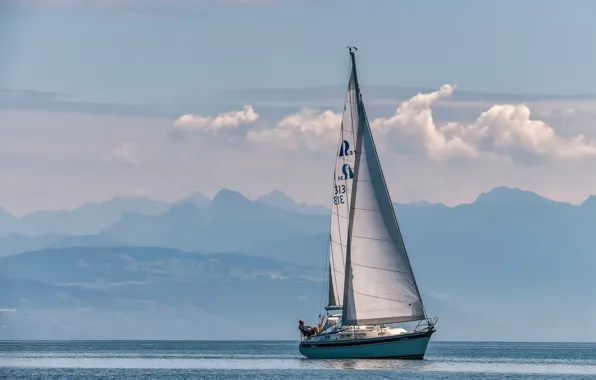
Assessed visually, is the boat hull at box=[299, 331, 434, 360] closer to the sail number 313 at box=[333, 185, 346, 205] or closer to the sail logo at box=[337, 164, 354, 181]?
Result: the sail number 313 at box=[333, 185, 346, 205]

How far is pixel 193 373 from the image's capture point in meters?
116

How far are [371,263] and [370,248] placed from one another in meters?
1.24

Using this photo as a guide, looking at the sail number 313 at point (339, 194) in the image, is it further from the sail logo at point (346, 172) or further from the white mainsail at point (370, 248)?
the white mainsail at point (370, 248)

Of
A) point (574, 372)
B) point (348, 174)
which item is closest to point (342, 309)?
point (348, 174)

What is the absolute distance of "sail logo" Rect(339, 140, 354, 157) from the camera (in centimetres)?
11431

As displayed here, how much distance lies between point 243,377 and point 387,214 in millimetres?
17923

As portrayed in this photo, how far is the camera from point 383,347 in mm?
114062

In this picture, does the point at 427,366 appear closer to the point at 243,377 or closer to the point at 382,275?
the point at 382,275

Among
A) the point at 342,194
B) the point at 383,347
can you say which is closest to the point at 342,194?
the point at 342,194

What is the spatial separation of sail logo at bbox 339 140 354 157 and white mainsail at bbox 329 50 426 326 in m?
0.53

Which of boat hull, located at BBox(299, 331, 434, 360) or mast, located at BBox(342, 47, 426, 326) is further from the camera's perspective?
boat hull, located at BBox(299, 331, 434, 360)

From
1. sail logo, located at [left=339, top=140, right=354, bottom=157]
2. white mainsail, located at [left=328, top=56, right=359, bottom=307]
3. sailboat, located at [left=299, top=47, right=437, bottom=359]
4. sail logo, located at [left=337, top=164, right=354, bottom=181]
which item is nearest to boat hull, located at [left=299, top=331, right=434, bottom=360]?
sailboat, located at [left=299, top=47, right=437, bottom=359]

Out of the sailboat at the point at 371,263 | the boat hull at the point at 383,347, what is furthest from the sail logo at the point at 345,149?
the boat hull at the point at 383,347

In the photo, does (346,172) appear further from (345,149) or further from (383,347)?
(383,347)
